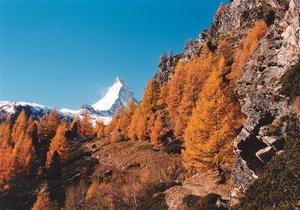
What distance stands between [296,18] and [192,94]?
44.2 metres

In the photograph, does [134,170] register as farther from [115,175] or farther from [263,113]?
[263,113]

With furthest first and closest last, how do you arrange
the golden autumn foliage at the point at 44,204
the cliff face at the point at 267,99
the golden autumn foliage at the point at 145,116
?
1. the golden autumn foliage at the point at 145,116
2. the golden autumn foliage at the point at 44,204
3. the cliff face at the point at 267,99

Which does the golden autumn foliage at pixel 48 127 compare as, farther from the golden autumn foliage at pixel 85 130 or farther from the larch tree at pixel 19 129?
the golden autumn foliage at pixel 85 130

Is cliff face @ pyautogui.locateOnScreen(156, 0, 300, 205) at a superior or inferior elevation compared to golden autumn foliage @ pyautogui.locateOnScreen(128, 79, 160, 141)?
inferior

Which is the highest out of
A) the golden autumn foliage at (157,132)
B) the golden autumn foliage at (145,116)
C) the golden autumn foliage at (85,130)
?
the golden autumn foliage at (85,130)

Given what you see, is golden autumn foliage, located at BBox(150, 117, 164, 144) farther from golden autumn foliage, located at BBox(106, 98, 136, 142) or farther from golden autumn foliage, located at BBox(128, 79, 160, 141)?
golden autumn foliage, located at BBox(106, 98, 136, 142)

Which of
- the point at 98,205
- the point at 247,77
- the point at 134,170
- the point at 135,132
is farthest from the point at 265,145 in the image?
the point at 135,132

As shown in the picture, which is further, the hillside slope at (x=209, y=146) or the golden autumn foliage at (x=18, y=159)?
the golden autumn foliage at (x=18, y=159)

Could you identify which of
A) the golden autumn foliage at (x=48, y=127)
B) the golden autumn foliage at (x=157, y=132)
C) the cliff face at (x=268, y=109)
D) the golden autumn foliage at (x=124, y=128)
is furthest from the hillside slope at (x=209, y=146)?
the golden autumn foliage at (x=48, y=127)

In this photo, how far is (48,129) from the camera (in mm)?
122312

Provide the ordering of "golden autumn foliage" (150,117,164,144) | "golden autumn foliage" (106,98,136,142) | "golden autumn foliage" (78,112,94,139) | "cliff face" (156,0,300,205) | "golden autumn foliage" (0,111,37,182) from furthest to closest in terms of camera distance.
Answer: "golden autumn foliage" (78,112,94,139)
"golden autumn foliage" (106,98,136,142)
"golden autumn foliage" (0,111,37,182)
"golden autumn foliage" (150,117,164,144)
"cliff face" (156,0,300,205)

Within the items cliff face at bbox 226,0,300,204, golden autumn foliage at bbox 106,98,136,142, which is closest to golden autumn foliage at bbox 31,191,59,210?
golden autumn foliage at bbox 106,98,136,142

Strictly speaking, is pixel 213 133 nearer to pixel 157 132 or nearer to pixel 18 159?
pixel 157 132

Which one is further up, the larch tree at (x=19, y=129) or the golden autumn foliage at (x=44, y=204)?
the larch tree at (x=19, y=129)
